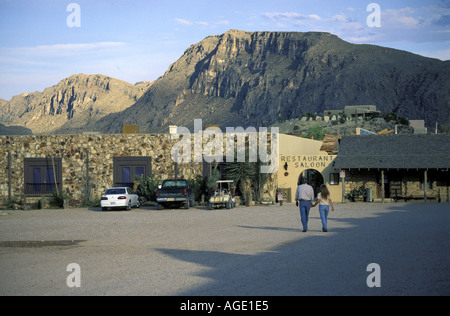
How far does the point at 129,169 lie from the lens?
36.6m

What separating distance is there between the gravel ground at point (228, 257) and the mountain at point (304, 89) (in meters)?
127

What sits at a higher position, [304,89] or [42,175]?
[304,89]

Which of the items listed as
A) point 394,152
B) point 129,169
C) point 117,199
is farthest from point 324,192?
point 394,152

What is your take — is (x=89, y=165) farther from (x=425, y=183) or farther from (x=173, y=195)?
(x=425, y=183)

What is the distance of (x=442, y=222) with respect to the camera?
2145cm

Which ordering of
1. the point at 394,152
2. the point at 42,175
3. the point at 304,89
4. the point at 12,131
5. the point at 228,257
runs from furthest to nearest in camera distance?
the point at 304,89 → the point at 394,152 → the point at 12,131 → the point at 42,175 → the point at 228,257

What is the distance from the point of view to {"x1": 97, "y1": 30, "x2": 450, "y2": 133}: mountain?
146750 millimetres

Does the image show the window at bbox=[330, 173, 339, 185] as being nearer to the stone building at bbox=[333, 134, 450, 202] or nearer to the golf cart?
the stone building at bbox=[333, 134, 450, 202]

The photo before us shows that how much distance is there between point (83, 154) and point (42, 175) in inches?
119

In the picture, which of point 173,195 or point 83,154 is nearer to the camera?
point 173,195

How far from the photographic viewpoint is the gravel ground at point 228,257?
30.8ft

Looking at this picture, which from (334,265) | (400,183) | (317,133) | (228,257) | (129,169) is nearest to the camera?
(334,265)
